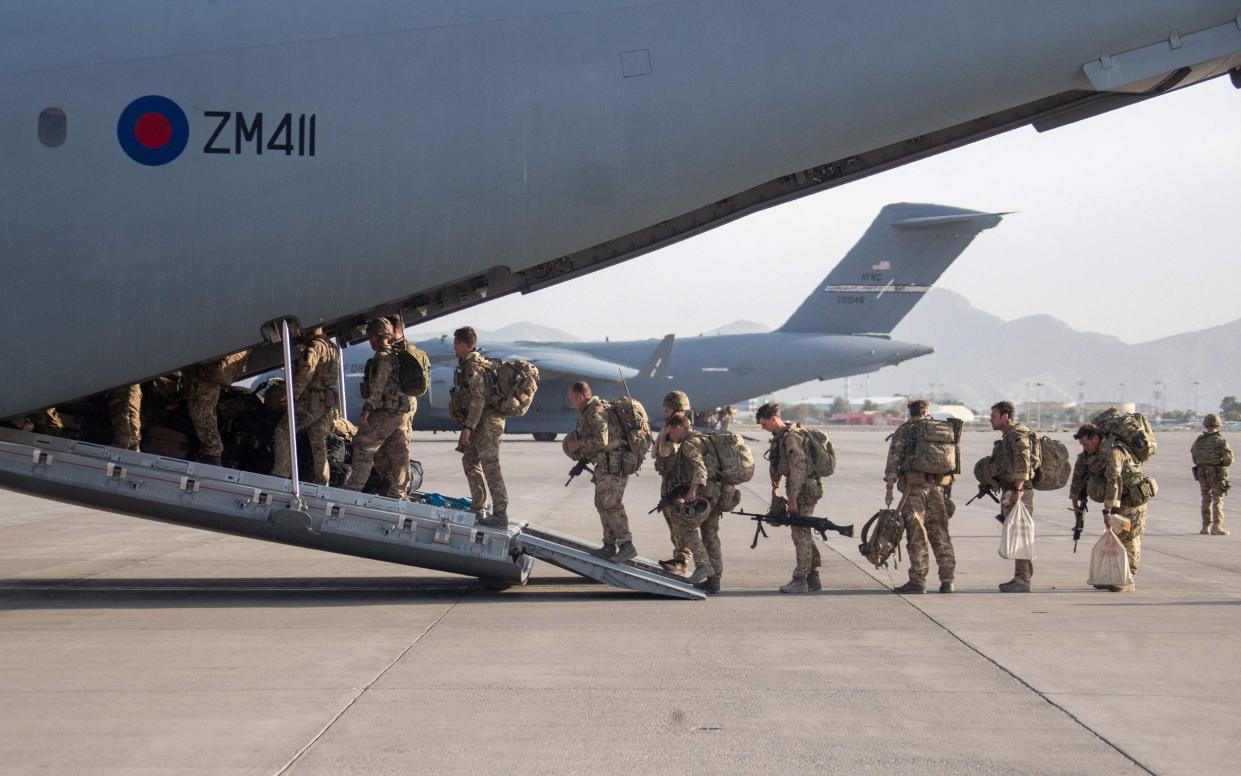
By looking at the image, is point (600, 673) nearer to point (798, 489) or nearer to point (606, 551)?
point (606, 551)

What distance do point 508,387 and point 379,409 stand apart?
3.59 feet

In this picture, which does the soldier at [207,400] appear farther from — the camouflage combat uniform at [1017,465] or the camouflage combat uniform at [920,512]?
the camouflage combat uniform at [1017,465]

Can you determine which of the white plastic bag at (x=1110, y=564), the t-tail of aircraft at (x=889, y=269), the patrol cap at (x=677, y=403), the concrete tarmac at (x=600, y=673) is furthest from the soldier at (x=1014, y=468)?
the t-tail of aircraft at (x=889, y=269)

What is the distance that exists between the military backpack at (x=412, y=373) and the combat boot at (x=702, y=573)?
2812mm

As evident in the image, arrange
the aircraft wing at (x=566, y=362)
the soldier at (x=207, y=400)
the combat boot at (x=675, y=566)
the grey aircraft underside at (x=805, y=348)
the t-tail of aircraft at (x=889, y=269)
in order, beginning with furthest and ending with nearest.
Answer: the aircraft wing at (x=566, y=362) < the grey aircraft underside at (x=805, y=348) < the t-tail of aircraft at (x=889, y=269) < the combat boot at (x=675, y=566) < the soldier at (x=207, y=400)

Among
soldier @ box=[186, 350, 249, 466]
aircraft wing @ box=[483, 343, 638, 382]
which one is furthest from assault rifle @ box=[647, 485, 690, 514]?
aircraft wing @ box=[483, 343, 638, 382]

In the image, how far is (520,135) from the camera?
30.5 feet

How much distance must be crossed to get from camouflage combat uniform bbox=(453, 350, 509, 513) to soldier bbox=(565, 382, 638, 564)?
0.71m

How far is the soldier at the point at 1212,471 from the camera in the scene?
16.5 m

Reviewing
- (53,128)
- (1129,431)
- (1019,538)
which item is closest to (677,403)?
(1019,538)

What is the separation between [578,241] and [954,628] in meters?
4.18

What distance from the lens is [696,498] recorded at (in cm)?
1030

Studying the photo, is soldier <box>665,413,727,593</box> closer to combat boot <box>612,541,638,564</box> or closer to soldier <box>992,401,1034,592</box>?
combat boot <box>612,541,638,564</box>

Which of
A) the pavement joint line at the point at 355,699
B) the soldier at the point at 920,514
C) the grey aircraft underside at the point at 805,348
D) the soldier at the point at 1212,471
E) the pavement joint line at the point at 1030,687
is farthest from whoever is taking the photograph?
the grey aircraft underside at the point at 805,348
